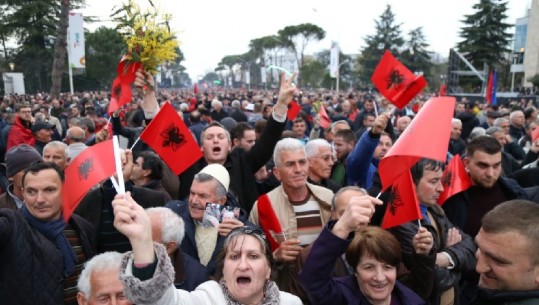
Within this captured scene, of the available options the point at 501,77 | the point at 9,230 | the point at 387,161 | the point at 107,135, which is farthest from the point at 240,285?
the point at 501,77

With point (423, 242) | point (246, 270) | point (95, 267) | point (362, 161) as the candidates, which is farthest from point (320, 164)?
point (95, 267)

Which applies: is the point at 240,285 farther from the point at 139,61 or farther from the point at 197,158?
the point at 139,61

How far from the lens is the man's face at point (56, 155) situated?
15.9 feet

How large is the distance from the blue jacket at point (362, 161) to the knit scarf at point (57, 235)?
2492 millimetres

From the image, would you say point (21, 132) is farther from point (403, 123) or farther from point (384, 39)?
point (384, 39)

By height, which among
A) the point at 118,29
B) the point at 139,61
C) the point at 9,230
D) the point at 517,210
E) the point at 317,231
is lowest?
the point at 317,231

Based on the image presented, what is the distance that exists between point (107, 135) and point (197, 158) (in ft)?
6.29

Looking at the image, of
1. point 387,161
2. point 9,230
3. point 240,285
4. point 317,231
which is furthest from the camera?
point 317,231

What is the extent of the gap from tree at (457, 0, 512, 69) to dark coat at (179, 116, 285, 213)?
47433mm

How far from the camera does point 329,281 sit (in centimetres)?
244

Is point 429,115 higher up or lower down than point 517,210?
higher up

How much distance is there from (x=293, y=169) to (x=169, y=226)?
3.56 ft

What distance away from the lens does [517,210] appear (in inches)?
77.7

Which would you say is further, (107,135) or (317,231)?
(107,135)
